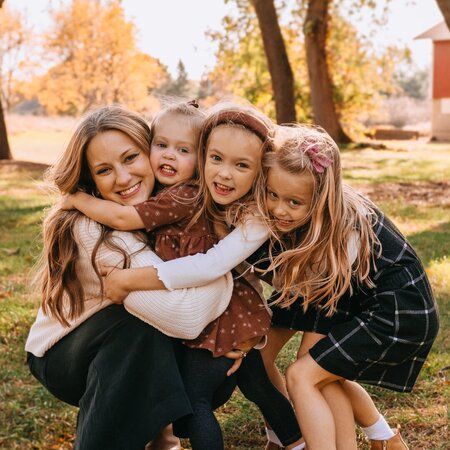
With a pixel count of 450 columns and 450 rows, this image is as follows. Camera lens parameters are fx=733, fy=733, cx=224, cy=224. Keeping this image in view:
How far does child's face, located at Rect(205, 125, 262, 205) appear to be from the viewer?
2.66 metres

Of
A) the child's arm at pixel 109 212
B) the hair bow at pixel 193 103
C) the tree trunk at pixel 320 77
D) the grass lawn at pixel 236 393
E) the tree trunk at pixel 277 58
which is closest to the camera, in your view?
the child's arm at pixel 109 212

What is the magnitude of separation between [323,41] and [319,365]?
18663 mm

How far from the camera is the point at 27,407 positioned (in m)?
3.61

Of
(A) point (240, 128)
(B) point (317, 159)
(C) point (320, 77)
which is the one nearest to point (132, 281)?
(A) point (240, 128)

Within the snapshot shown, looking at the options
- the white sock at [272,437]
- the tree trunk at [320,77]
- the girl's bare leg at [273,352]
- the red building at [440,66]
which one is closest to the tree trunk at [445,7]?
the girl's bare leg at [273,352]

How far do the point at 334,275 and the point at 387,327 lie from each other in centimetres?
29

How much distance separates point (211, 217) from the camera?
2773 millimetres

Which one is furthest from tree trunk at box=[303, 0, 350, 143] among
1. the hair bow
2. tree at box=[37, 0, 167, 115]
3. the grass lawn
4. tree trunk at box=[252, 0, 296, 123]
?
the hair bow

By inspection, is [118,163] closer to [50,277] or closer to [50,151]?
[50,277]

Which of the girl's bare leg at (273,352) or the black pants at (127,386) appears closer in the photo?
the black pants at (127,386)

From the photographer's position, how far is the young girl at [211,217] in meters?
2.66

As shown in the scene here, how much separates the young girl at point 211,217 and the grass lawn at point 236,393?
2.27 feet

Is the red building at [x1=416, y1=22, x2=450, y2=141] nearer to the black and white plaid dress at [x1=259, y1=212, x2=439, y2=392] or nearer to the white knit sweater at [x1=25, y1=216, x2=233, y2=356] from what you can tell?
the black and white plaid dress at [x1=259, y1=212, x2=439, y2=392]

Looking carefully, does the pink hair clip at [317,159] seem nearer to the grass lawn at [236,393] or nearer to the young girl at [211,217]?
the young girl at [211,217]
